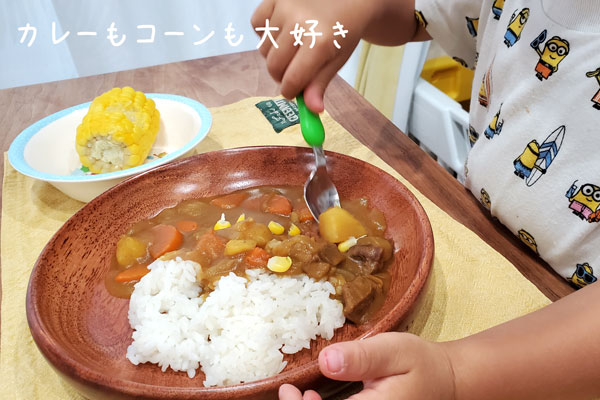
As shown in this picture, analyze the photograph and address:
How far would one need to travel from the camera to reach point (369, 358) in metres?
0.65

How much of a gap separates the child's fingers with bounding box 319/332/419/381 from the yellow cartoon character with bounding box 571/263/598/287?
619 mm

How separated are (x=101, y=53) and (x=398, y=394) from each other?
368cm

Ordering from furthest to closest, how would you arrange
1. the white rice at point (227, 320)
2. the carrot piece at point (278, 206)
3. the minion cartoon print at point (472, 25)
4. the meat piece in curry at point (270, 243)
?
the minion cartoon print at point (472, 25) → the carrot piece at point (278, 206) → the meat piece in curry at point (270, 243) → the white rice at point (227, 320)

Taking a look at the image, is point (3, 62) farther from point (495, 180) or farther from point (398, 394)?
point (398, 394)

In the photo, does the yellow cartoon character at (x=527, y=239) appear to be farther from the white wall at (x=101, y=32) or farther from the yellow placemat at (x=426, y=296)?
the white wall at (x=101, y=32)

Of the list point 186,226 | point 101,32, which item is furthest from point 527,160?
point 101,32


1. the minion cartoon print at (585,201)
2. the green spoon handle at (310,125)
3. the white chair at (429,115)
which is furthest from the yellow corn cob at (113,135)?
the white chair at (429,115)

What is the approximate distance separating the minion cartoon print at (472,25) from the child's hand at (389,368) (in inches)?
45.1

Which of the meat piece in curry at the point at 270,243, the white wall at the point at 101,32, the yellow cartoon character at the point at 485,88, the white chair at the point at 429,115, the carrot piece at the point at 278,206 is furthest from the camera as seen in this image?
the white wall at the point at 101,32

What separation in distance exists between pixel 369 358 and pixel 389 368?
1.8 inches

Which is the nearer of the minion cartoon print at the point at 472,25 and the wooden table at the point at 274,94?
the wooden table at the point at 274,94

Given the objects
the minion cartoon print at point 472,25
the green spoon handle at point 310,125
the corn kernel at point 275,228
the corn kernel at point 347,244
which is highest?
the minion cartoon print at point 472,25

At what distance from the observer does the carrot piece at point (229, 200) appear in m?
1.29

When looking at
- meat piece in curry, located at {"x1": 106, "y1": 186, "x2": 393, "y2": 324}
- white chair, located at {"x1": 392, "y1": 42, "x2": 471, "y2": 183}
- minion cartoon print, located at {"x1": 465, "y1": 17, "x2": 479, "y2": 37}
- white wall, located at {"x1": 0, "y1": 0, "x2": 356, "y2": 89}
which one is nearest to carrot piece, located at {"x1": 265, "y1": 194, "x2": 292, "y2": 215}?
meat piece in curry, located at {"x1": 106, "y1": 186, "x2": 393, "y2": 324}
